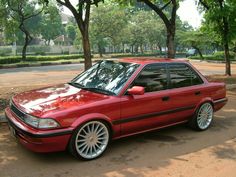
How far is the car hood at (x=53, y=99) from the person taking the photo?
474 cm

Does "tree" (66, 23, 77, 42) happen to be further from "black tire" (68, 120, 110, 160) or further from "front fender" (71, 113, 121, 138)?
"black tire" (68, 120, 110, 160)

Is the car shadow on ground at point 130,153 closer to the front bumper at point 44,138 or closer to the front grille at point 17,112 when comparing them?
the front bumper at point 44,138

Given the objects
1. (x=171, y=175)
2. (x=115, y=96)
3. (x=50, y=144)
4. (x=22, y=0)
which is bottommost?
(x=171, y=175)

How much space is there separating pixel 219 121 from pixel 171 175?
3383mm

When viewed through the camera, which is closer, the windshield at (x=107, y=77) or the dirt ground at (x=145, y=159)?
the dirt ground at (x=145, y=159)

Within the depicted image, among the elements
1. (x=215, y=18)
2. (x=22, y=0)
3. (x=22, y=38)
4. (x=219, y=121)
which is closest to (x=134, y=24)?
(x=22, y=38)

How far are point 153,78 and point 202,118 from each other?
61.3 inches

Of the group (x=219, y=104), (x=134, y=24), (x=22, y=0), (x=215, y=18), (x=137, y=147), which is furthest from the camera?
(x=134, y=24)

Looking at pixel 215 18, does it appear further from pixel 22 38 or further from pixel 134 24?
pixel 22 38

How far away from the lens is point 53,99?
5.11 metres

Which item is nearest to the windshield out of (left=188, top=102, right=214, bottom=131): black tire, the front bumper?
the front bumper

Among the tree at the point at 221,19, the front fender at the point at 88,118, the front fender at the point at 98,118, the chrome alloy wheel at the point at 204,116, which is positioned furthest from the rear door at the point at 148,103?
the tree at the point at 221,19

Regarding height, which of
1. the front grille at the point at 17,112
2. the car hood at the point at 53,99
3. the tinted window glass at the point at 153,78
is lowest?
the front grille at the point at 17,112

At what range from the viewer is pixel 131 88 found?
5383 millimetres
